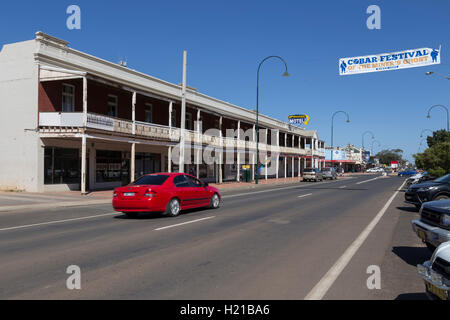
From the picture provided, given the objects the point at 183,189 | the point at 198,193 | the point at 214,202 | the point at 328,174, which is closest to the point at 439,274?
the point at 183,189

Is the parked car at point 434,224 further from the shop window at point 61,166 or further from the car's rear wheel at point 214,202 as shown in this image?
the shop window at point 61,166

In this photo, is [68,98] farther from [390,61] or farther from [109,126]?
[390,61]

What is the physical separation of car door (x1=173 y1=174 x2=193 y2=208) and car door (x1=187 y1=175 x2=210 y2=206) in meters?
0.21

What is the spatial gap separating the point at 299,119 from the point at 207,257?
58434 millimetres

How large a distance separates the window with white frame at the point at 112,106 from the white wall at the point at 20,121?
5.59 metres

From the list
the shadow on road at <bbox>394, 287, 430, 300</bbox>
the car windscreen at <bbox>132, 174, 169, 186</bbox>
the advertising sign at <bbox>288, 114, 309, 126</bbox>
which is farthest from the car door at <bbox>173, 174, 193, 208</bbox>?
the advertising sign at <bbox>288, 114, 309, 126</bbox>

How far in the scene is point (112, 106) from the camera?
84.3ft

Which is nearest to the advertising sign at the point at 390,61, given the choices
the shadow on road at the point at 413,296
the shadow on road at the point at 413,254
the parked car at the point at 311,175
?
the shadow on road at the point at 413,254

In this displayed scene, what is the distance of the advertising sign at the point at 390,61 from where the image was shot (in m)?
14.9

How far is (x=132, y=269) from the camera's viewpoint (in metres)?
5.85

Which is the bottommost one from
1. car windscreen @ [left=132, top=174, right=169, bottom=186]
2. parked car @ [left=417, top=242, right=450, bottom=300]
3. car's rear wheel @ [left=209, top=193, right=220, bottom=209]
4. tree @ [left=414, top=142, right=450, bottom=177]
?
car's rear wheel @ [left=209, top=193, right=220, bottom=209]

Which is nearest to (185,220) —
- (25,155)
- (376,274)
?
(376,274)

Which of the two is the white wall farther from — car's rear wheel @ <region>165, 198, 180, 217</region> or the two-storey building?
car's rear wheel @ <region>165, 198, 180, 217</region>

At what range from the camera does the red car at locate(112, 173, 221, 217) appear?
A: 37.7ft
